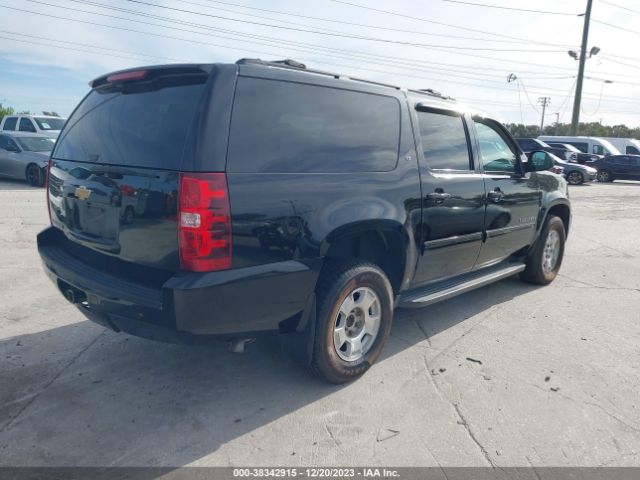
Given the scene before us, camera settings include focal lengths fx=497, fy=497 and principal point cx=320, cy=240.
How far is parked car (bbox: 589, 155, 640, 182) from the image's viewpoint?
2297 centimetres

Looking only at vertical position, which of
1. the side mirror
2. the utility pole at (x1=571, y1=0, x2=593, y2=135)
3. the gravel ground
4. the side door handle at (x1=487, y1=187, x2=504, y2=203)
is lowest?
the gravel ground

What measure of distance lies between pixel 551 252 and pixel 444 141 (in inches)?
104

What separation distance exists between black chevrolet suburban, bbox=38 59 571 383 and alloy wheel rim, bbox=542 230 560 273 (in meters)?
2.08

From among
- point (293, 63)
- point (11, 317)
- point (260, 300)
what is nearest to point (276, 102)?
point (293, 63)

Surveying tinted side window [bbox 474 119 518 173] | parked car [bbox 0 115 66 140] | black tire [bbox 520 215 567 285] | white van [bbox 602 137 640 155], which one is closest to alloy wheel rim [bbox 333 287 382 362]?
tinted side window [bbox 474 119 518 173]

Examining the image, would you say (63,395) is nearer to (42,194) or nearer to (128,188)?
(128,188)

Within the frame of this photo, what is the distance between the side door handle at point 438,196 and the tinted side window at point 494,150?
833 millimetres

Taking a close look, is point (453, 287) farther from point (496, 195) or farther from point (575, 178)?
point (575, 178)

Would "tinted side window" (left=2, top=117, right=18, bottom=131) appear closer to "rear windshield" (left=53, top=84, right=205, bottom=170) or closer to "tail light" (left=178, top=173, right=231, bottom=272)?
"rear windshield" (left=53, top=84, right=205, bottom=170)

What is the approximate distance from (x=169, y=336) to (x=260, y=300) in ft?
1.69

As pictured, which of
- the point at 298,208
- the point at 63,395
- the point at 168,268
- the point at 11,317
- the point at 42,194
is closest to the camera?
the point at 168,268

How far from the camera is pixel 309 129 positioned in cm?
301

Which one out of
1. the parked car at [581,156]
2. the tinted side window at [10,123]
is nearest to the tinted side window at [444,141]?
the tinted side window at [10,123]

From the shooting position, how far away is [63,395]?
10.2 feet
